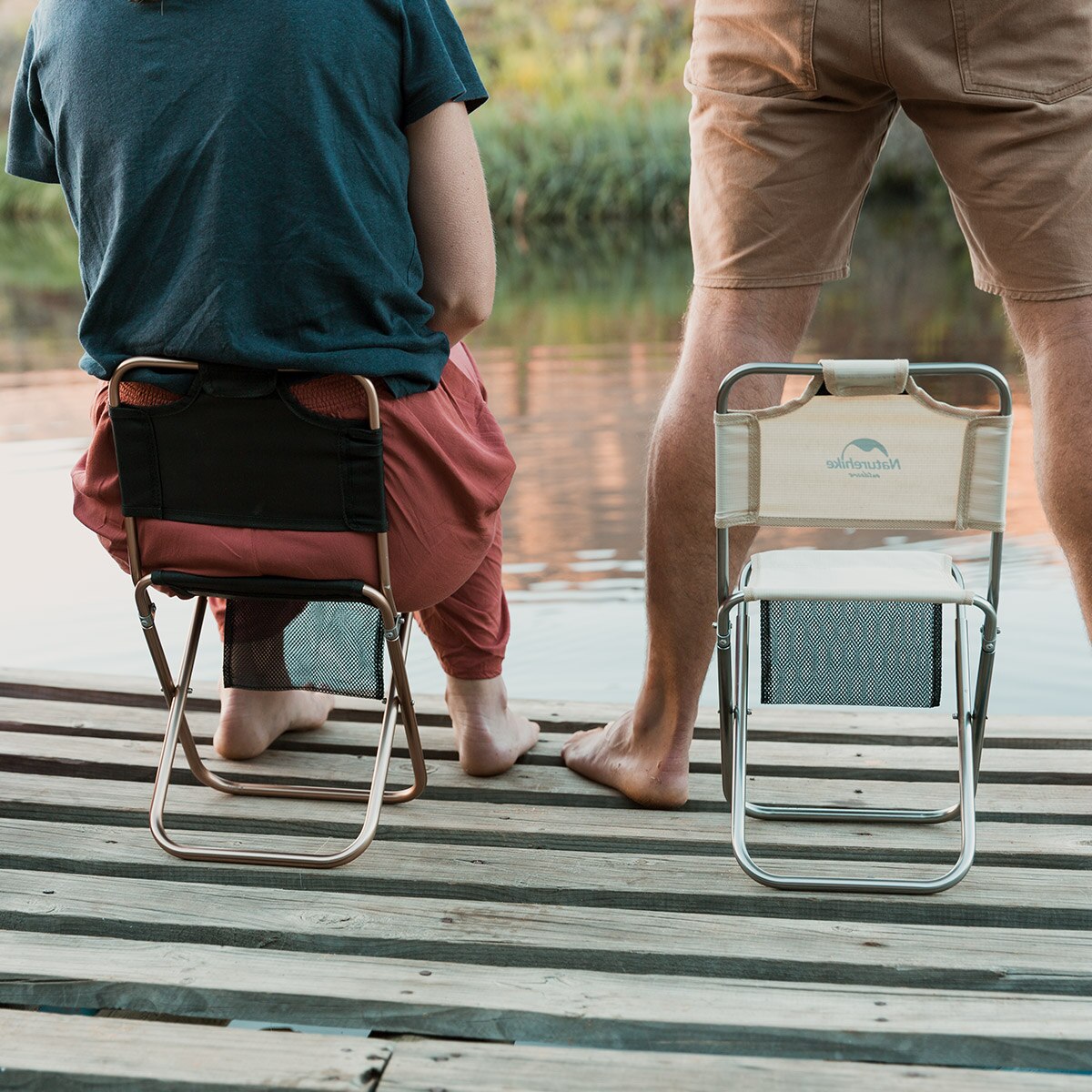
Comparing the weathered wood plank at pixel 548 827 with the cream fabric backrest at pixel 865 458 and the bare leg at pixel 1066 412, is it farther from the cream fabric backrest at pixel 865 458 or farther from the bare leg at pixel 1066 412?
the cream fabric backrest at pixel 865 458

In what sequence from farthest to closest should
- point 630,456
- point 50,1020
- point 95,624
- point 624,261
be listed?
point 624,261
point 630,456
point 95,624
point 50,1020

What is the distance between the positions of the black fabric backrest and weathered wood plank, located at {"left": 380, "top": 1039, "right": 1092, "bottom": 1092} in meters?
0.68

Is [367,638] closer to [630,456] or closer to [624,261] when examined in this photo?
[630,456]

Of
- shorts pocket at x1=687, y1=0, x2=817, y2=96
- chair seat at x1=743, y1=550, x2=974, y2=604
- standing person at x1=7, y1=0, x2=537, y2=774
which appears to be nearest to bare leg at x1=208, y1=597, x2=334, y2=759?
standing person at x1=7, y1=0, x2=537, y2=774

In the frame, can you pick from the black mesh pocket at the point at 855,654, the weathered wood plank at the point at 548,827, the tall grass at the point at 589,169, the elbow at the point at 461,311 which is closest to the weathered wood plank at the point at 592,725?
the weathered wood plank at the point at 548,827

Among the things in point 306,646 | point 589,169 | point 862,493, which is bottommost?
point 589,169

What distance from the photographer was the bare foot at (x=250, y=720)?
230 centimetres

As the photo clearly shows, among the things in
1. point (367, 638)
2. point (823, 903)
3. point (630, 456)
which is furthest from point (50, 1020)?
point (630, 456)

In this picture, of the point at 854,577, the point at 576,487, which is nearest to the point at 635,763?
the point at 854,577

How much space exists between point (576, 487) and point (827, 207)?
2.49 m

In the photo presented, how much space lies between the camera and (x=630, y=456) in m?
4.76

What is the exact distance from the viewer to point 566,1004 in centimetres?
154

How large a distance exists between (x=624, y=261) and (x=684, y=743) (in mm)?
9481

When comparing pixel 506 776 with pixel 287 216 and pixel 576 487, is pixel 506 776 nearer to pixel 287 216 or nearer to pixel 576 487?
pixel 287 216
